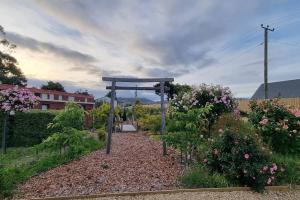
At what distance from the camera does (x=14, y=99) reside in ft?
32.8

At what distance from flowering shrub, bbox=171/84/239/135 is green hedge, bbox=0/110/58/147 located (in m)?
6.19

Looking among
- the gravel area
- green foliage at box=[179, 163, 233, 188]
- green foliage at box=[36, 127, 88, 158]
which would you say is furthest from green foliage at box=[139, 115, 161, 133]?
the gravel area

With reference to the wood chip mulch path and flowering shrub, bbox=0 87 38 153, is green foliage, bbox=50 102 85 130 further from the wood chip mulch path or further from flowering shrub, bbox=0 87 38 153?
flowering shrub, bbox=0 87 38 153

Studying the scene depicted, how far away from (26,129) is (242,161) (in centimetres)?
980

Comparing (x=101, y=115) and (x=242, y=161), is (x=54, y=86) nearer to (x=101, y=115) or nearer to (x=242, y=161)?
(x=101, y=115)

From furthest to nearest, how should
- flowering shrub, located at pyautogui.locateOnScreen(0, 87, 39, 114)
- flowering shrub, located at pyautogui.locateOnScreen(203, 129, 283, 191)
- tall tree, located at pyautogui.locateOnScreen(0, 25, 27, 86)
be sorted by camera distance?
tall tree, located at pyautogui.locateOnScreen(0, 25, 27, 86)
flowering shrub, located at pyautogui.locateOnScreen(0, 87, 39, 114)
flowering shrub, located at pyautogui.locateOnScreen(203, 129, 283, 191)

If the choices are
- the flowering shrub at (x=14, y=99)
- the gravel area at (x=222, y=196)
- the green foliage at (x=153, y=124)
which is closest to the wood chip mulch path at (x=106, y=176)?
the gravel area at (x=222, y=196)

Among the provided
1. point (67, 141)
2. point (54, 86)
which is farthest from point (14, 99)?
point (54, 86)

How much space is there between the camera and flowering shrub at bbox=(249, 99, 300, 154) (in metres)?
6.27

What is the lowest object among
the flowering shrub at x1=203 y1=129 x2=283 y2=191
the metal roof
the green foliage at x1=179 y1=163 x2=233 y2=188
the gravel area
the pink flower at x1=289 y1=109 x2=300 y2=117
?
the gravel area

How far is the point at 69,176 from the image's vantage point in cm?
544

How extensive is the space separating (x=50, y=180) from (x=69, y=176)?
1.14 feet

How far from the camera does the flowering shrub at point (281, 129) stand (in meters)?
6.27

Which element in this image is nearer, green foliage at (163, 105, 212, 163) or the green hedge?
green foliage at (163, 105, 212, 163)
